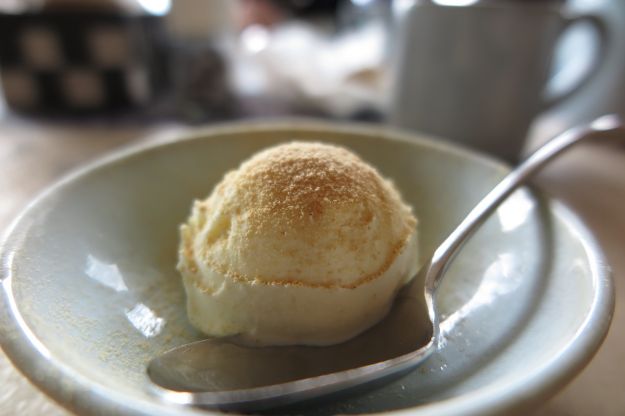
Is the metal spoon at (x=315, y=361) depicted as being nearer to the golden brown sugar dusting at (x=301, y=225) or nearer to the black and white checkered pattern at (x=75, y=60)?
the golden brown sugar dusting at (x=301, y=225)

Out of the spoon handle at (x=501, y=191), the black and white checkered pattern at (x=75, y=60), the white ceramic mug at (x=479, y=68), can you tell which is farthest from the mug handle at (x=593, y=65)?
the black and white checkered pattern at (x=75, y=60)

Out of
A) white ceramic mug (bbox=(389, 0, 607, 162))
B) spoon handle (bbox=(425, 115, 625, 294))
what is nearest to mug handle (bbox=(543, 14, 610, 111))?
white ceramic mug (bbox=(389, 0, 607, 162))

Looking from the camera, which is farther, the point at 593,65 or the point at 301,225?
the point at 593,65

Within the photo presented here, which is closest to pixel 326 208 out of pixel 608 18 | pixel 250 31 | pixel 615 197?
pixel 615 197

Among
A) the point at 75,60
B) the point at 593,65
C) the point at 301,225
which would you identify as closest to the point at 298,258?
the point at 301,225

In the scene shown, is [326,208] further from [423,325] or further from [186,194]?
[186,194]

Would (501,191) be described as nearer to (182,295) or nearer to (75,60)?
(182,295)

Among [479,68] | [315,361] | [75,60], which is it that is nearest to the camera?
[315,361]
